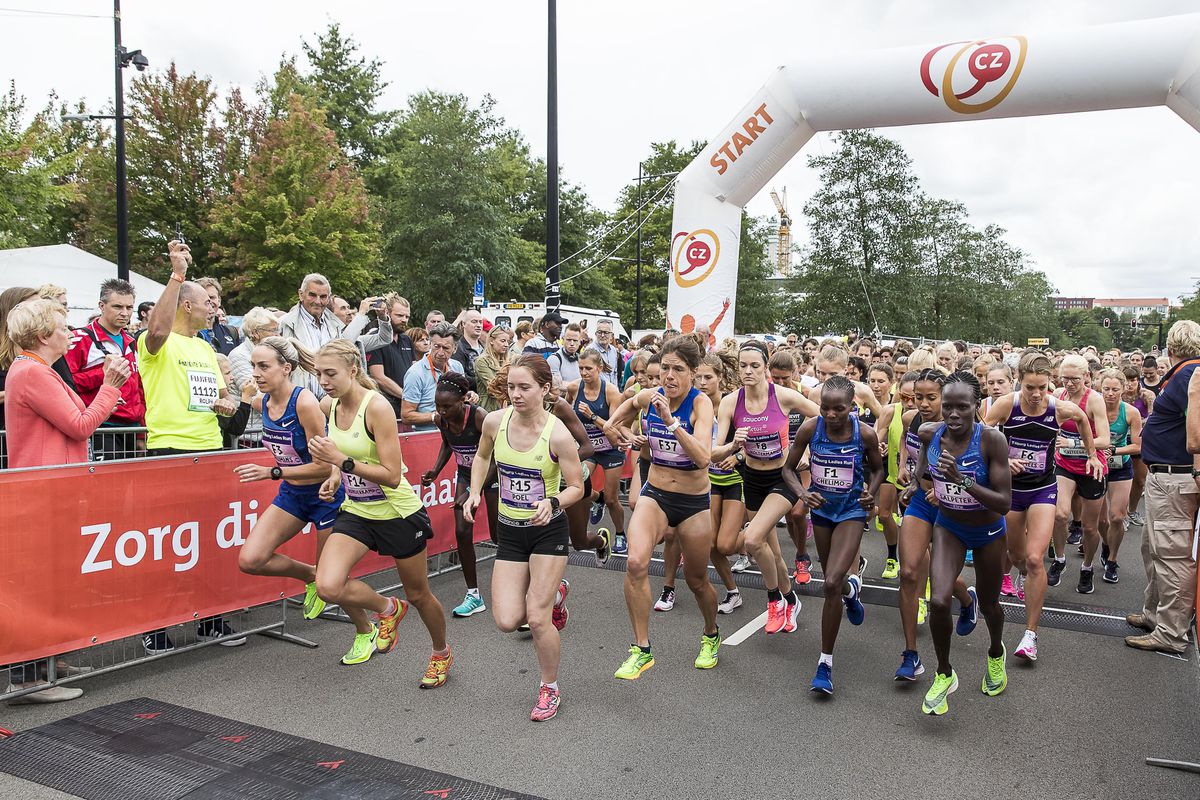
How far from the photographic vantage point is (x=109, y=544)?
5.06 m

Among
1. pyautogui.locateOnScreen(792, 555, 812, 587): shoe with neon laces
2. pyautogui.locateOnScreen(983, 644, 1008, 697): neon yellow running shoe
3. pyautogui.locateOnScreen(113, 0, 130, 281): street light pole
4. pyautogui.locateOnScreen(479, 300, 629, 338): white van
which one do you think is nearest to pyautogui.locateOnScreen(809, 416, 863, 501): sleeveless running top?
pyautogui.locateOnScreen(983, 644, 1008, 697): neon yellow running shoe

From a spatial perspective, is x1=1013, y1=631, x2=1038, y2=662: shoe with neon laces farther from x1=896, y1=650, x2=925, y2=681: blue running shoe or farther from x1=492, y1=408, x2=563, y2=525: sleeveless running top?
x1=492, y1=408, x2=563, y2=525: sleeveless running top

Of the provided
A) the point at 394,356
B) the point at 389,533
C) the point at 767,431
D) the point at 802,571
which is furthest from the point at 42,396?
the point at 802,571

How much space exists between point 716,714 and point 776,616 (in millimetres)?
1666

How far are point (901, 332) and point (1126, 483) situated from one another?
104ft

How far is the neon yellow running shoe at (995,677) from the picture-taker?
506 centimetres

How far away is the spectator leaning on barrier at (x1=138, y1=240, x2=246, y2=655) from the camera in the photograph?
220 inches

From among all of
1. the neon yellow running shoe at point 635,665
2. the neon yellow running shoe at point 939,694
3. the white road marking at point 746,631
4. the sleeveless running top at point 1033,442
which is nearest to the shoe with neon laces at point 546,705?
the neon yellow running shoe at point 635,665

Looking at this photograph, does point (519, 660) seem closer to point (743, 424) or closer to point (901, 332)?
point (743, 424)

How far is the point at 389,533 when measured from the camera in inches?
197

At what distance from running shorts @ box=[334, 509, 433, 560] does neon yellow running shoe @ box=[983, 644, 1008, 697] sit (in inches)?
136

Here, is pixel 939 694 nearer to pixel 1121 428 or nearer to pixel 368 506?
pixel 368 506

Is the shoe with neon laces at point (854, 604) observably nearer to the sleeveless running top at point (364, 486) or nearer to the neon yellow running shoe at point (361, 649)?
the sleeveless running top at point (364, 486)

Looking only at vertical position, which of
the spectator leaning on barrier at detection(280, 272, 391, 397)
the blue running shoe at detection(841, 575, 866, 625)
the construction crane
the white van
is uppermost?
the construction crane
